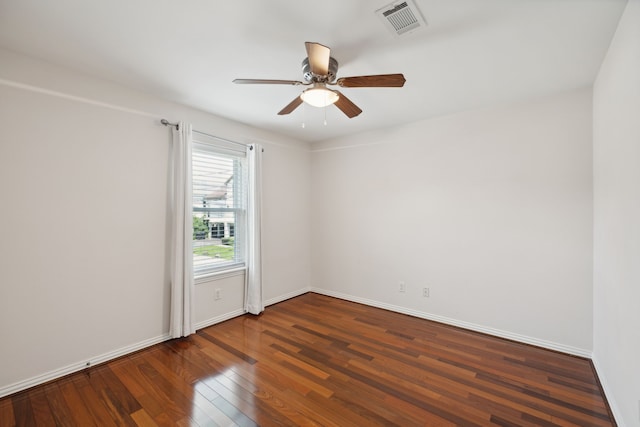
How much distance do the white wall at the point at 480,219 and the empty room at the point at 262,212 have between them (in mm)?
22

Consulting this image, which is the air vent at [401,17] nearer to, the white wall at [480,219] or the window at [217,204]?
the white wall at [480,219]

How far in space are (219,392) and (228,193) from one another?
228cm

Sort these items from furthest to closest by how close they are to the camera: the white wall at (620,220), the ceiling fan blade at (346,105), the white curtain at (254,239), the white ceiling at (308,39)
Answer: the white curtain at (254,239) → the ceiling fan blade at (346,105) → the white ceiling at (308,39) → the white wall at (620,220)

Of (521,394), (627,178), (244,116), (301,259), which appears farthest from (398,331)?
(244,116)

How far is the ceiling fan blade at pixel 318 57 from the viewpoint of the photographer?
1.58 m

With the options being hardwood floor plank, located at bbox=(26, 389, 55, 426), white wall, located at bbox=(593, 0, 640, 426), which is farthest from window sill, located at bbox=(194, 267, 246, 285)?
white wall, located at bbox=(593, 0, 640, 426)

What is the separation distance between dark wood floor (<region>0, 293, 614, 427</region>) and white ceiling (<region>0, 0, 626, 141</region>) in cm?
253

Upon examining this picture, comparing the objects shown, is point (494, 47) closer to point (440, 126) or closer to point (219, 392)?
point (440, 126)

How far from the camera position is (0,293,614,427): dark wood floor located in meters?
1.81

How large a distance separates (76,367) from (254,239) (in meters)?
2.03

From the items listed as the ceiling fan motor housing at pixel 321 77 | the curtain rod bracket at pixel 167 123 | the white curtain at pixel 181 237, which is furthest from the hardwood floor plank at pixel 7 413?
the ceiling fan motor housing at pixel 321 77

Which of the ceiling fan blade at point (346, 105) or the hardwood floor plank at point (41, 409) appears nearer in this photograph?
the hardwood floor plank at point (41, 409)

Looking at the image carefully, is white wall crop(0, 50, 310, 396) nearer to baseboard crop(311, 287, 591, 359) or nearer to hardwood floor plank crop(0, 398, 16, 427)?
hardwood floor plank crop(0, 398, 16, 427)

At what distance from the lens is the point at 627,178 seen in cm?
161
